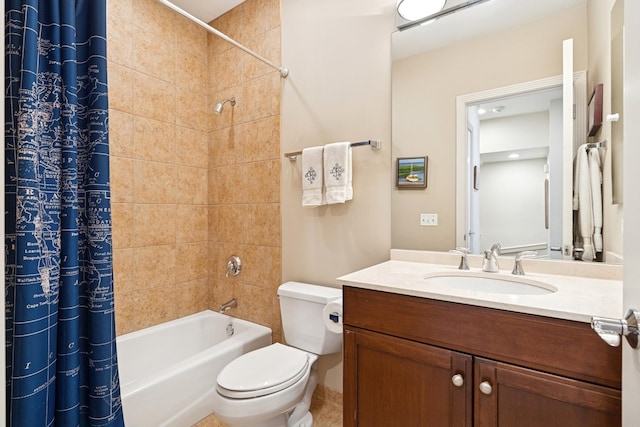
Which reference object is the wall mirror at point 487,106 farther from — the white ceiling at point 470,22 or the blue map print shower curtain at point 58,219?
the blue map print shower curtain at point 58,219

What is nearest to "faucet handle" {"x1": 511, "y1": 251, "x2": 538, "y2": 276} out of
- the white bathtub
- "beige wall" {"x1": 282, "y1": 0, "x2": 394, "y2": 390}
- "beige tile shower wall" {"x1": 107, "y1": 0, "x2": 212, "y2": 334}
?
"beige wall" {"x1": 282, "y1": 0, "x2": 394, "y2": 390}

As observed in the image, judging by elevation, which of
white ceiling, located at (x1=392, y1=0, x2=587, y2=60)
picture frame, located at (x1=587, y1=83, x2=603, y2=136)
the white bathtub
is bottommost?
the white bathtub

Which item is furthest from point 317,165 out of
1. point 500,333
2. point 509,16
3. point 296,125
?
point 500,333

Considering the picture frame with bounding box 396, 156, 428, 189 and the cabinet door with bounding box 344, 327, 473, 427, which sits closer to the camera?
the cabinet door with bounding box 344, 327, 473, 427

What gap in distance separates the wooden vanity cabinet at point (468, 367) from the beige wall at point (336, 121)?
0.62 m

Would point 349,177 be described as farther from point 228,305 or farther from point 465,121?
point 228,305

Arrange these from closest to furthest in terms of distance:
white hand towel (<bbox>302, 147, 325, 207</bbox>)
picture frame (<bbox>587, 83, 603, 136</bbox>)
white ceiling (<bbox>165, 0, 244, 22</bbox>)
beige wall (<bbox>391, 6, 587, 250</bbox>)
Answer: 1. picture frame (<bbox>587, 83, 603, 136</bbox>)
2. beige wall (<bbox>391, 6, 587, 250</bbox>)
3. white hand towel (<bbox>302, 147, 325, 207</bbox>)
4. white ceiling (<bbox>165, 0, 244, 22</bbox>)

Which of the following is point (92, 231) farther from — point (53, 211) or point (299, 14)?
point (299, 14)

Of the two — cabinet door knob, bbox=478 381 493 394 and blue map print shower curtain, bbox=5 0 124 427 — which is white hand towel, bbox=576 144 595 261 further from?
blue map print shower curtain, bbox=5 0 124 427

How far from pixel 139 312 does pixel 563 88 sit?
101 inches

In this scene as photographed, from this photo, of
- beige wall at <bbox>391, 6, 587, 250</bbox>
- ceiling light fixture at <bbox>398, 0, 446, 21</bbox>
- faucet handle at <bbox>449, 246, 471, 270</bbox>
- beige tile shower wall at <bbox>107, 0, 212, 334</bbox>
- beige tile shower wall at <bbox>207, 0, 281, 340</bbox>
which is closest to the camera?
beige wall at <bbox>391, 6, 587, 250</bbox>

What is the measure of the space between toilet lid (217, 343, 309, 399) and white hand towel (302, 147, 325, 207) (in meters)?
0.82

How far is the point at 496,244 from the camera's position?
1439mm

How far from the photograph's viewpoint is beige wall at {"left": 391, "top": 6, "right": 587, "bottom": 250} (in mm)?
1327
